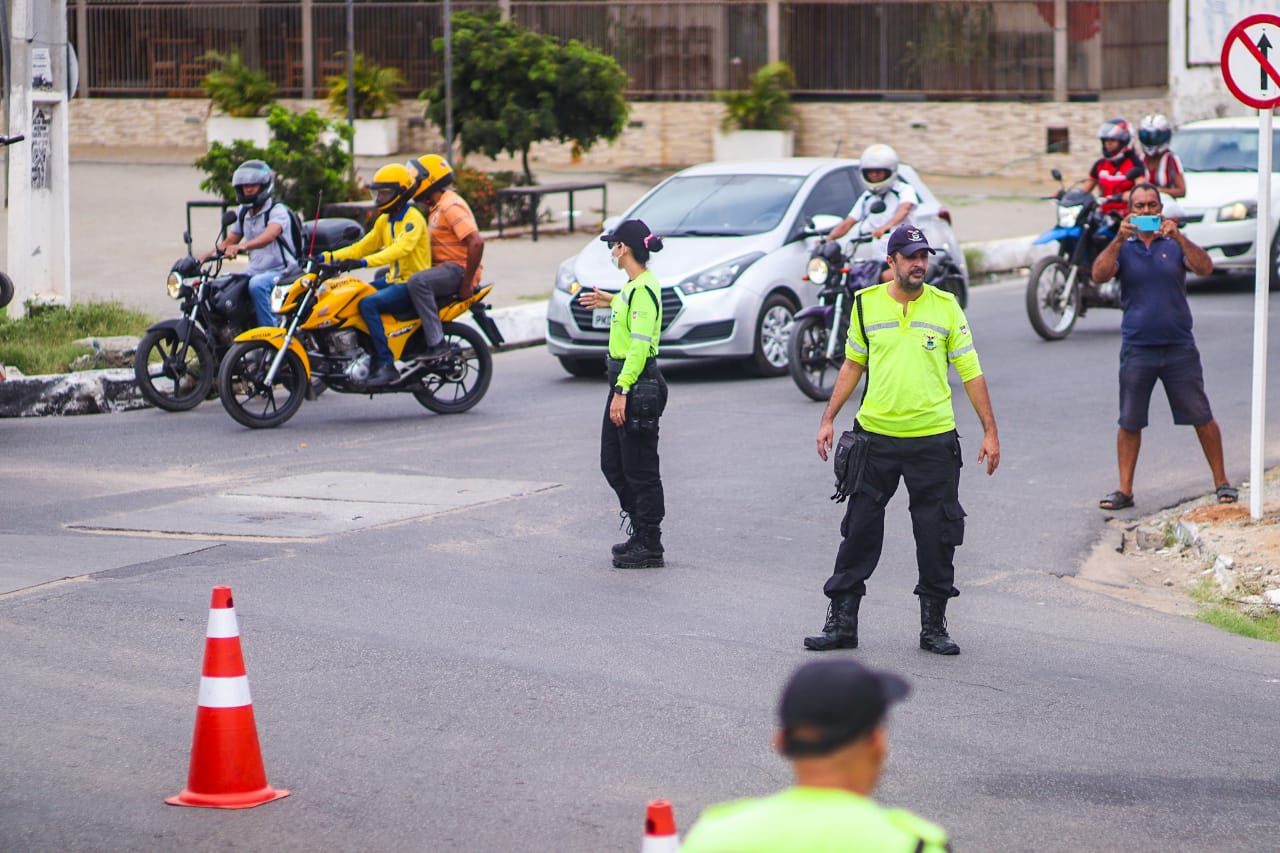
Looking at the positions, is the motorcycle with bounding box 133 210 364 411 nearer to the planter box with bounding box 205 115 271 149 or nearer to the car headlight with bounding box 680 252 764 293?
the car headlight with bounding box 680 252 764 293

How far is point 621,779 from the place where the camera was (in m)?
5.69

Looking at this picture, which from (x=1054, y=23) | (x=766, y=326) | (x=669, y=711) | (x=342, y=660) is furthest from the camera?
(x=1054, y=23)

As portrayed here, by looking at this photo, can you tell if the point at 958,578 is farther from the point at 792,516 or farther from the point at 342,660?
the point at 342,660

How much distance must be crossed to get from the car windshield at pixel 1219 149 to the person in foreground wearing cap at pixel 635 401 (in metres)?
14.5

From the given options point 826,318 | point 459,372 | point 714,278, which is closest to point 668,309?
point 714,278

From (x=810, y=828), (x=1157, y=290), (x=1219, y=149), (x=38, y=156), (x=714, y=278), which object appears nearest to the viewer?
(x=810, y=828)

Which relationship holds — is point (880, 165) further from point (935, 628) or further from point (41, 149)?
point (935, 628)

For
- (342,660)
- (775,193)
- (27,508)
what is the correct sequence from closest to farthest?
(342,660)
(27,508)
(775,193)

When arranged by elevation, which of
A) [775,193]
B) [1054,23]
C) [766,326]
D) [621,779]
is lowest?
[621,779]

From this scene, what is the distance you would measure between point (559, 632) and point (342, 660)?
0.94 metres

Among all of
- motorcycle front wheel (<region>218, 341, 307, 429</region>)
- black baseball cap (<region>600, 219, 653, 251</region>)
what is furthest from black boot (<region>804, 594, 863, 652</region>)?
motorcycle front wheel (<region>218, 341, 307, 429</region>)

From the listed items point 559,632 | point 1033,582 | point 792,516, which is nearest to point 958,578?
point 1033,582

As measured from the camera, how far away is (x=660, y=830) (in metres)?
3.44

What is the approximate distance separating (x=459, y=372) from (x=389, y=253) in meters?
1.00
